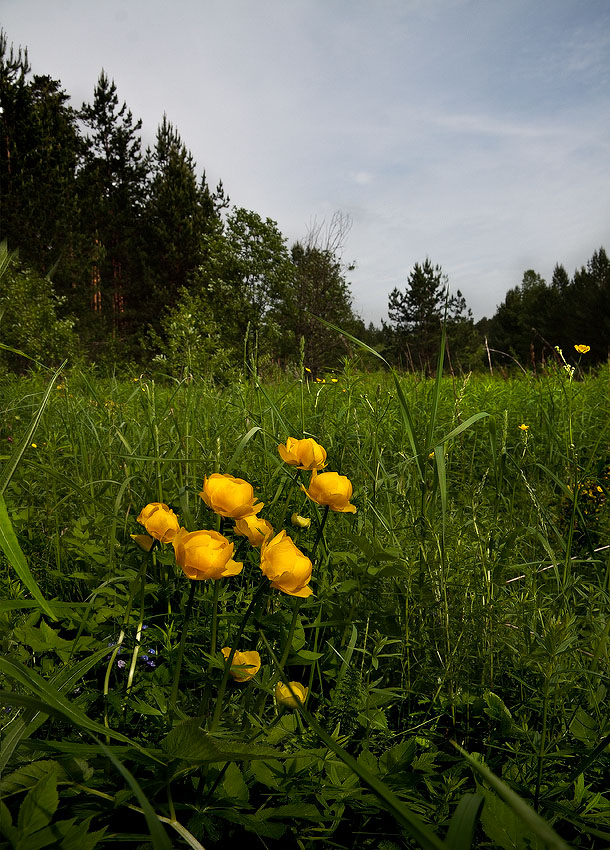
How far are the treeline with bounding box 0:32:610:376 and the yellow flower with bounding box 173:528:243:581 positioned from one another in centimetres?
815

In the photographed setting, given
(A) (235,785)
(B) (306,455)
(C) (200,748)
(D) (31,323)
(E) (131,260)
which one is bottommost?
(A) (235,785)

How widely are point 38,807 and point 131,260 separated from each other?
2287cm

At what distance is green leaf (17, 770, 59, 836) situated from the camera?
466mm

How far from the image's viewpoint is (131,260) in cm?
2089

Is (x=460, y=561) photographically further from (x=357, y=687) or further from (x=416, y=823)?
(x=416, y=823)

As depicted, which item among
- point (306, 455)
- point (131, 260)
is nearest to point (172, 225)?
point (131, 260)

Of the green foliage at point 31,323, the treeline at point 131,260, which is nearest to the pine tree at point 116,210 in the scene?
the treeline at point 131,260

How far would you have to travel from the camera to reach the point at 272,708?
911 mm

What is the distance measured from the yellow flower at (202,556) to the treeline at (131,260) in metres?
8.15

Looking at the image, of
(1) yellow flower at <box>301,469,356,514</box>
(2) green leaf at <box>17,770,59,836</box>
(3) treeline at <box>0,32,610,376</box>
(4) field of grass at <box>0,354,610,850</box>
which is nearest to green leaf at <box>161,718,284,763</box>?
(4) field of grass at <box>0,354,610,850</box>

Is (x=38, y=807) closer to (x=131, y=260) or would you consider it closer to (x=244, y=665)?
(x=244, y=665)

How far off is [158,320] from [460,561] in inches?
819

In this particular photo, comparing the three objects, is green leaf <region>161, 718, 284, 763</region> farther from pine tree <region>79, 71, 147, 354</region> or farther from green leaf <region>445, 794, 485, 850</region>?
pine tree <region>79, 71, 147, 354</region>

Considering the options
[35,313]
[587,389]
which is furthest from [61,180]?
[587,389]
